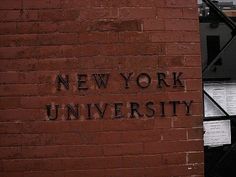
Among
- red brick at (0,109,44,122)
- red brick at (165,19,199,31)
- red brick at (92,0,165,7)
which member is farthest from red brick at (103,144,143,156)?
red brick at (92,0,165,7)

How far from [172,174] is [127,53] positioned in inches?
40.7

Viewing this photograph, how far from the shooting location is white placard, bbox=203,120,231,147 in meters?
3.31

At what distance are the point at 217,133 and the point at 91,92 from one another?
1.21 m

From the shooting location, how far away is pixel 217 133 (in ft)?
11.0

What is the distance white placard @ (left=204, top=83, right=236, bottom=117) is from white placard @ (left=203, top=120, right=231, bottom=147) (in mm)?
80

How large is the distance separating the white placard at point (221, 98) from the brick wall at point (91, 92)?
353mm

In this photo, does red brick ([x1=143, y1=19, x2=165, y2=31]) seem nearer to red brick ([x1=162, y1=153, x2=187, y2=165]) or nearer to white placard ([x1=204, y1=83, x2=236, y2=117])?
white placard ([x1=204, y1=83, x2=236, y2=117])

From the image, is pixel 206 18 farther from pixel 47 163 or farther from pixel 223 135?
pixel 47 163

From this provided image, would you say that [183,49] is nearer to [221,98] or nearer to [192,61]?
[192,61]

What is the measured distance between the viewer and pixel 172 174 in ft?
9.87

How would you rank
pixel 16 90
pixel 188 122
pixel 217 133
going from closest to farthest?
pixel 16 90 → pixel 188 122 → pixel 217 133

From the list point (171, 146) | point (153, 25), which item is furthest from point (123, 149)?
point (153, 25)

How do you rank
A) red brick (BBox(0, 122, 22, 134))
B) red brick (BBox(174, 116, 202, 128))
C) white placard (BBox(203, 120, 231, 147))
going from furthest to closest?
white placard (BBox(203, 120, 231, 147)) → red brick (BBox(174, 116, 202, 128)) → red brick (BBox(0, 122, 22, 134))

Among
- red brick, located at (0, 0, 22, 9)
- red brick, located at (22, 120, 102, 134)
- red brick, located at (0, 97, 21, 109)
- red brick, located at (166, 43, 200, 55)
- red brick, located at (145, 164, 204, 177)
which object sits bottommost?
red brick, located at (145, 164, 204, 177)
